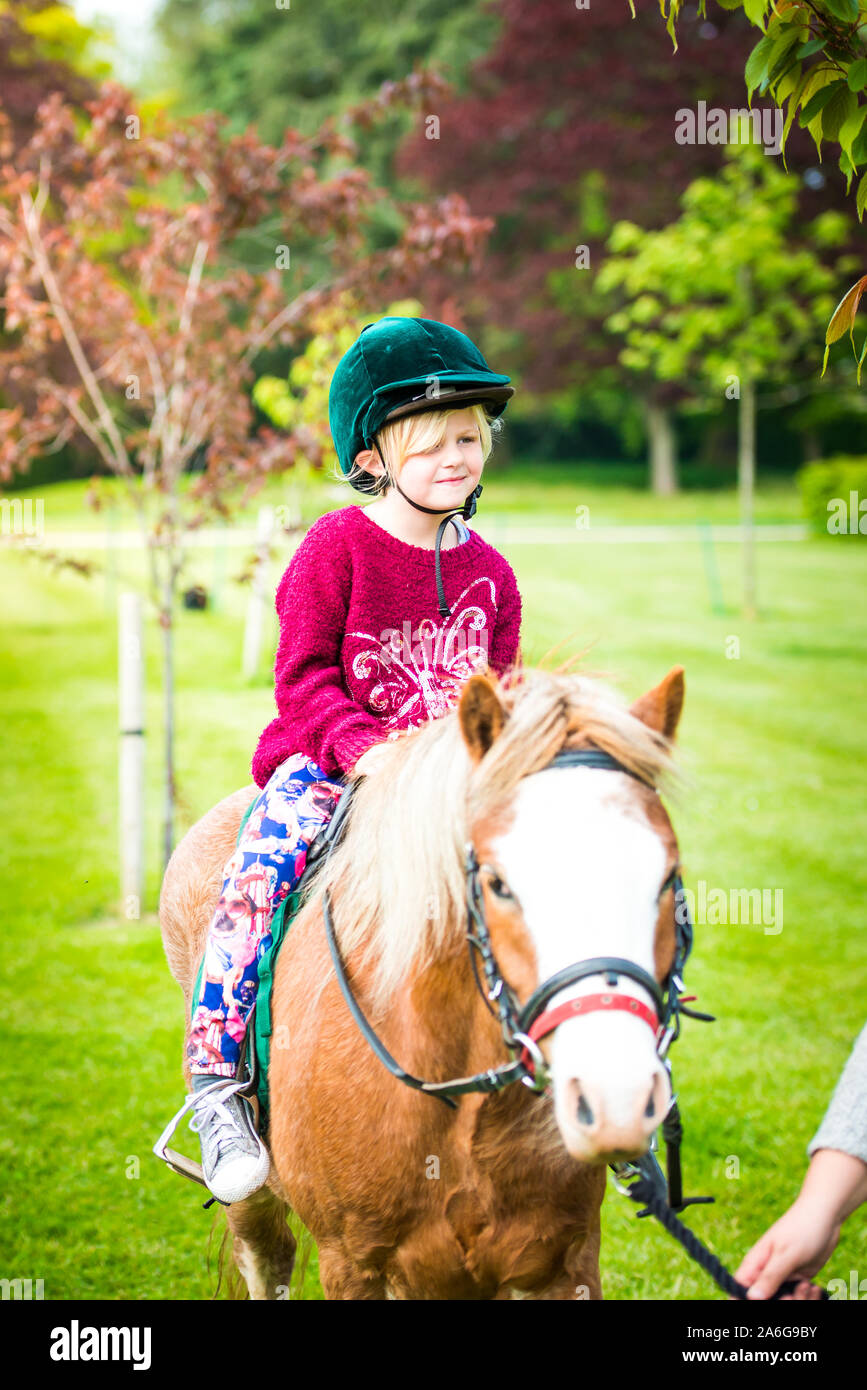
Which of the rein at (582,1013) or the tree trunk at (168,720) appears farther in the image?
the tree trunk at (168,720)

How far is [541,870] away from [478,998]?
1.66 feet

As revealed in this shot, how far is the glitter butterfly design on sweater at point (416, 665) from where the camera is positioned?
2.53m

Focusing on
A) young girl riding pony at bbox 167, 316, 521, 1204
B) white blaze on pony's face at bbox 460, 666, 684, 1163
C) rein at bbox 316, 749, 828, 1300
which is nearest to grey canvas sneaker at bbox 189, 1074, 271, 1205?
young girl riding pony at bbox 167, 316, 521, 1204

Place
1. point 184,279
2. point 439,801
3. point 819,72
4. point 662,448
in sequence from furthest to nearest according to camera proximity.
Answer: point 662,448, point 184,279, point 819,72, point 439,801

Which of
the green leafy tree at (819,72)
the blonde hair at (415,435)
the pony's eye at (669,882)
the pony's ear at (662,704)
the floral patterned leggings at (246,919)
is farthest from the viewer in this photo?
the floral patterned leggings at (246,919)

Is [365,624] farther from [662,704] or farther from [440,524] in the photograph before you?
[662,704]

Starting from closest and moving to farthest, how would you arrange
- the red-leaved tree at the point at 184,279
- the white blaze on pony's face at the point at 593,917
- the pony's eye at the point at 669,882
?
1. the white blaze on pony's face at the point at 593,917
2. the pony's eye at the point at 669,882
3. the red-leaved tree at the point at 184,279

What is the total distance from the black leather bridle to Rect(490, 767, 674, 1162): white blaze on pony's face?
0.05 feet

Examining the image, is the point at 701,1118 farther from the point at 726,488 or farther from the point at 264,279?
the point at 726,488

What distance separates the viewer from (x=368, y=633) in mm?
2537

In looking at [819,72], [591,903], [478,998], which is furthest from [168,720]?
[591,903]

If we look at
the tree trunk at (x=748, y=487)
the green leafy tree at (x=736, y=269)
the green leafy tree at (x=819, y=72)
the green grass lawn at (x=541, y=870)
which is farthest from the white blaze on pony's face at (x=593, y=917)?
the tree trunk at (x=748, y=487)

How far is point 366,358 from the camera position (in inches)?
101

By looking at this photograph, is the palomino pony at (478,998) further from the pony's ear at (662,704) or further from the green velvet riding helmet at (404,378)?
the green velvet riding helmet at (404,378)
